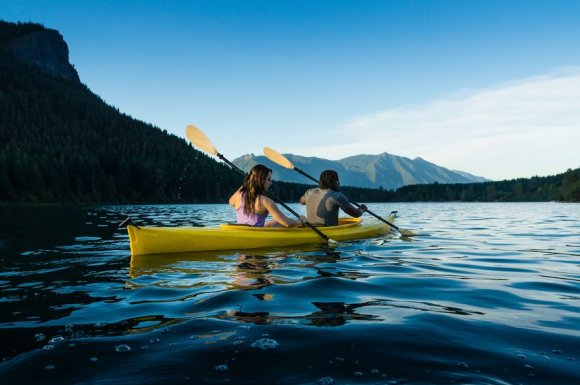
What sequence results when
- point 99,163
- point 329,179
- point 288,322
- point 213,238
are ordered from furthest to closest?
1. point 99,163
2. point 329,179
3. point 213,238
4. point 288,322

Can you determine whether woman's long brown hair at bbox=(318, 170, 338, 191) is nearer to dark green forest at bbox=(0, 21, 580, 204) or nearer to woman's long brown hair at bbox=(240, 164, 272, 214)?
woman's long brown hair at bbox=(240, 164, 272, 214)

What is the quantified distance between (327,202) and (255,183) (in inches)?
127

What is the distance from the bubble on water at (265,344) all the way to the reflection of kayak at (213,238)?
6368 millimetres

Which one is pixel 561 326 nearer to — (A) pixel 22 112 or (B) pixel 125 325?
(B) pixel 125 325

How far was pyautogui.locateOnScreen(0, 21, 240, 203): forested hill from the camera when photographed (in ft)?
246

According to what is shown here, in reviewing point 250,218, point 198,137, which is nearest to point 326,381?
point 250,218

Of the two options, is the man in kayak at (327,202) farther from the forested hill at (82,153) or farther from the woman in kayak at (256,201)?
the forested hill at (82,153)

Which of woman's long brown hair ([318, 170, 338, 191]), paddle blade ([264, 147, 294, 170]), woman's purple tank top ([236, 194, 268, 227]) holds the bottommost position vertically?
woman's purple tank top ([236, 194, 268, 227])

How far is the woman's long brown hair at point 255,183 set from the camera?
10.0 metres

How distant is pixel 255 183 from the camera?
396 inches

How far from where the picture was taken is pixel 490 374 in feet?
10.7

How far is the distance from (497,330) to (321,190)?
8214 millimetres

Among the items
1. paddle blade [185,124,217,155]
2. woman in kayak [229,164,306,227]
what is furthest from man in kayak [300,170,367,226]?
paddle blade [185,124,217,155]

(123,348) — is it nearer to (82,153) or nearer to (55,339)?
(55,339)
